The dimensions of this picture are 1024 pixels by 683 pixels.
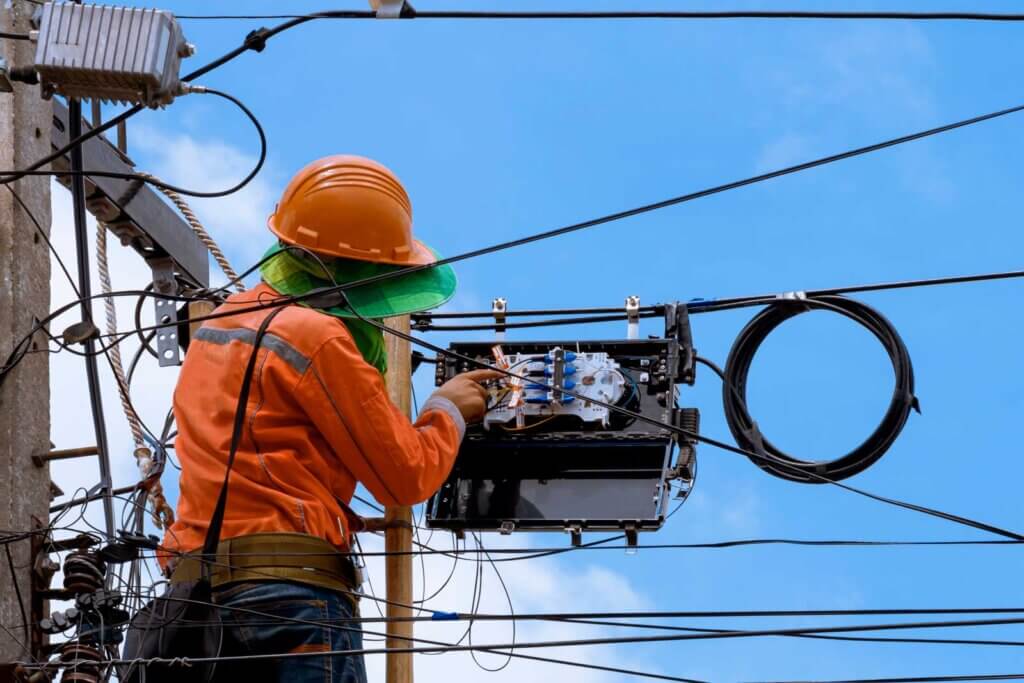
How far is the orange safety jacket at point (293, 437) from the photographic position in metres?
7.93

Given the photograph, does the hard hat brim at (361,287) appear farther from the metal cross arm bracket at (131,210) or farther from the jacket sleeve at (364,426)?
the metal cross arm bracket at (131,210)

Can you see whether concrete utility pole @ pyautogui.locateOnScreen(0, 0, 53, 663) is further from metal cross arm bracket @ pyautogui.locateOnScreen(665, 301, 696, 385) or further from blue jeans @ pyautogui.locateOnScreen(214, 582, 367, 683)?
metal cross arm bracket @ pyautogui.locateOnScreen(665, 301, 696, 385)

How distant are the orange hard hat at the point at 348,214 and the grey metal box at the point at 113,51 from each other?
0.70 meters

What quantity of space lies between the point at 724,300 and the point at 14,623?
3.43m

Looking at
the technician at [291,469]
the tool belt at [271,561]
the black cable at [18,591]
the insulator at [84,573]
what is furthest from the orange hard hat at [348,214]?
the black cable at [18,591]

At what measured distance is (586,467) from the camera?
28.7 feet

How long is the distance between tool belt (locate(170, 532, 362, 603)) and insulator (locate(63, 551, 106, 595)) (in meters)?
1.10

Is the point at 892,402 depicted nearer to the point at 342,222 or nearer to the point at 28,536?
the point at 342,222

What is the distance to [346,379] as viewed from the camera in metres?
7.96

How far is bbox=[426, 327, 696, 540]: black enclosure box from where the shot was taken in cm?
862

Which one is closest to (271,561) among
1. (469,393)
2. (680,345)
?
(469,393)

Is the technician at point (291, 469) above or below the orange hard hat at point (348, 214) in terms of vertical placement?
below

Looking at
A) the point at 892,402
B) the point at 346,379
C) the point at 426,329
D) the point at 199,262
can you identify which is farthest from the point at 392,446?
the point at 199,262

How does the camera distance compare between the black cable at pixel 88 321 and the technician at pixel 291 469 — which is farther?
the black cable at pixel 88 321
